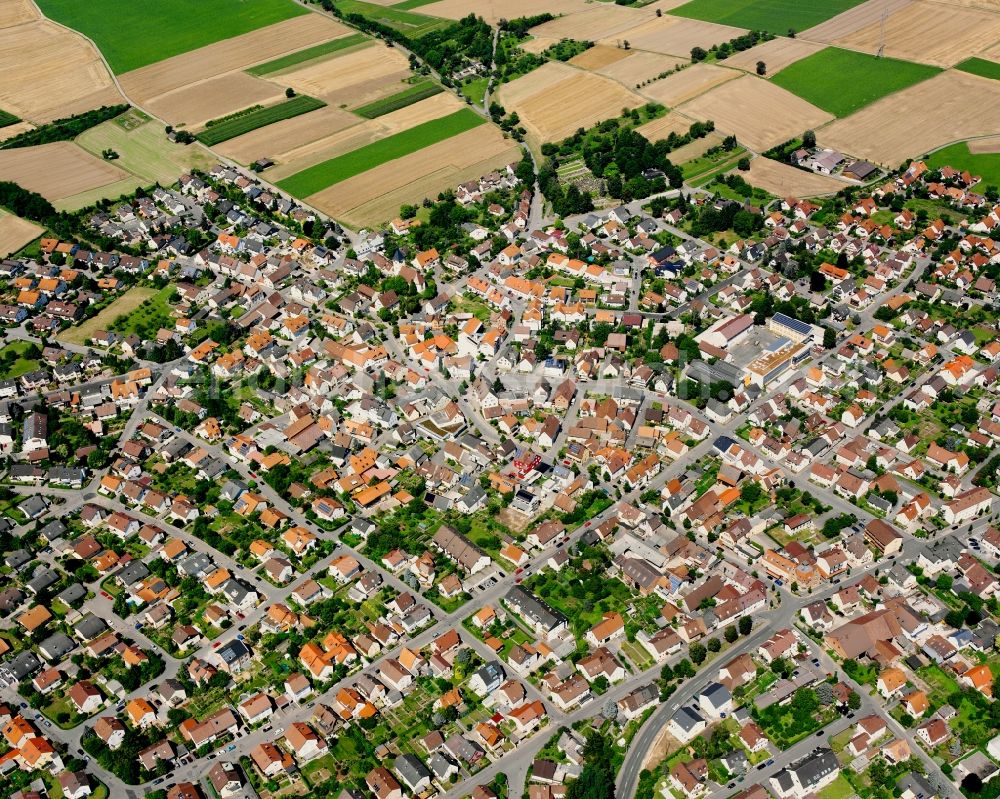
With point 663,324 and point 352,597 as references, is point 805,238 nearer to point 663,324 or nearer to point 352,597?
point 663,324

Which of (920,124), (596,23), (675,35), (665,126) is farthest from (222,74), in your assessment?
(920,124)

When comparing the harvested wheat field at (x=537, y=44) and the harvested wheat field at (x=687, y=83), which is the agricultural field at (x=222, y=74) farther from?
the harvested wheat field at (x=687, y=83)

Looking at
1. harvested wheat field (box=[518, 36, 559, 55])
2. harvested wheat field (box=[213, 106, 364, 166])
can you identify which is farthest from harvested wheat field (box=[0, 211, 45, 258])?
harvested wheat field (box=[518, 36, 559, 55])

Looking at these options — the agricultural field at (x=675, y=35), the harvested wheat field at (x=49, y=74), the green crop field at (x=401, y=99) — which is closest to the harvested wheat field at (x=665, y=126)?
the agricultural field at (x=675, y=35)

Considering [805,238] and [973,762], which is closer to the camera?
[973,762]

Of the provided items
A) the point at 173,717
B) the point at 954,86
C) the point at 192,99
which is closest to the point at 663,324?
the point at 173,717

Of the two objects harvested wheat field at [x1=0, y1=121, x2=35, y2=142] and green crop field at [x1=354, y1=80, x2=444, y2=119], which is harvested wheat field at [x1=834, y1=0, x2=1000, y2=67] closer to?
green crop field at [x1=354, y1=80, x2=444, y2=119]

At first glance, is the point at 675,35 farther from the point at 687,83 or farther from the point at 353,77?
the point at 353,77
